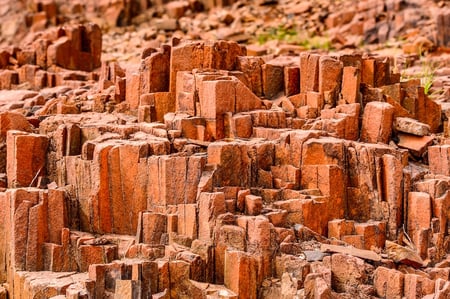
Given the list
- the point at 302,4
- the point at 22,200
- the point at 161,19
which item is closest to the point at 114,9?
the point at 161,19

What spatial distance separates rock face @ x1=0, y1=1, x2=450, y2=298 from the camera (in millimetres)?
12992

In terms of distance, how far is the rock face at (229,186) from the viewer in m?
13.0

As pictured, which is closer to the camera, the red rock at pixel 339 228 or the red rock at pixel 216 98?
the red rock at pixel 339 228

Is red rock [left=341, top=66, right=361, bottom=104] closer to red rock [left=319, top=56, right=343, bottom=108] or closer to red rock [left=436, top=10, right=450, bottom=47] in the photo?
red rock [left=319, top=56, right=343, bottom=108]

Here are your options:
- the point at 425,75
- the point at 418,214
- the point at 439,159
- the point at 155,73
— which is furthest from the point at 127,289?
the point at 425,75

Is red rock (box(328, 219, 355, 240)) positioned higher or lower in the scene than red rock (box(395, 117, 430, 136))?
lower

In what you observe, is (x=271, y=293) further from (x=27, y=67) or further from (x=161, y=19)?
(x=161, y=19)

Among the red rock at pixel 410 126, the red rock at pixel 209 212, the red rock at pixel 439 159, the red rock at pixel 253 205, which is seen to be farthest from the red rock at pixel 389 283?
the red rock at pixel 410 126

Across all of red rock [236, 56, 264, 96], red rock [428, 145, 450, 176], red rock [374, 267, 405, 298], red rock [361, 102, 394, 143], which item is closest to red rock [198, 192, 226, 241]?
red rock [374, 267, 405, 298]

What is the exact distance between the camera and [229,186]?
14008 mm

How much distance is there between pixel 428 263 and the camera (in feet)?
44.9

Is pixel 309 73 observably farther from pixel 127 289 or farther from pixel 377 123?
pixel 127 289

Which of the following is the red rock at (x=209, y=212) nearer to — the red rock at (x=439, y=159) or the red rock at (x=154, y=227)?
the red rock at (x=154, y=227)

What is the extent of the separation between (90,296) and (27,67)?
10500mm
